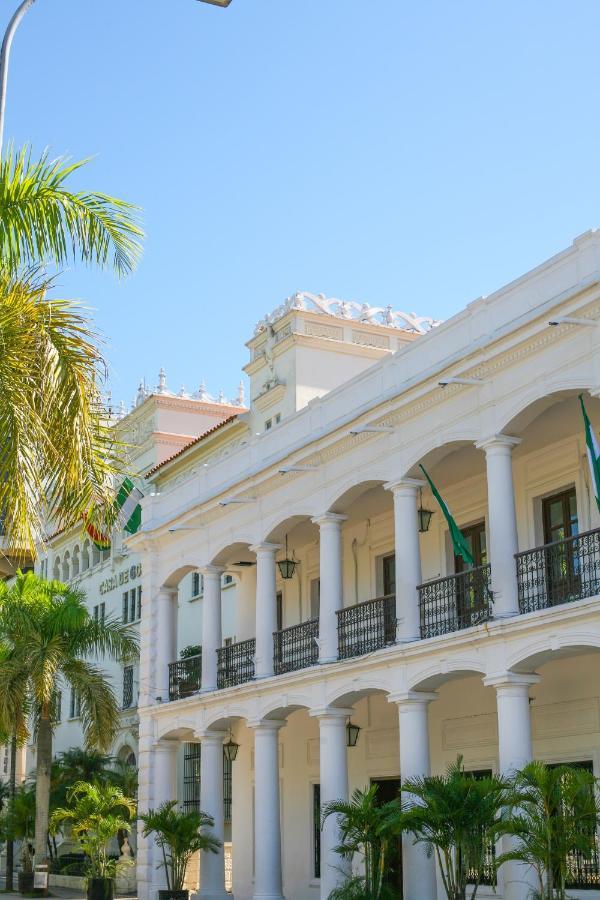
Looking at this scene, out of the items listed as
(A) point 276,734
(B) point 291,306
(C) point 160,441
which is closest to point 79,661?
(A) point 276,734

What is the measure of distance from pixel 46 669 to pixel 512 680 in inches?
567

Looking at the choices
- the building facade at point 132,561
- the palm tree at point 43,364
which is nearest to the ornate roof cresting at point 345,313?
the building facade at point 132,561

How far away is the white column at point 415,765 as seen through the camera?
709 inches

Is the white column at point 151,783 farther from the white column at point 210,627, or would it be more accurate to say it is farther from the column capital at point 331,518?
the column capital at point 331,518

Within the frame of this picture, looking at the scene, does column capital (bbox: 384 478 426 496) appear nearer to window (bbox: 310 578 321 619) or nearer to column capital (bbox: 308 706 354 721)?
column capital (bbox: 308 706 354 721)

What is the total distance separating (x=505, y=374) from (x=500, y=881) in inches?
316

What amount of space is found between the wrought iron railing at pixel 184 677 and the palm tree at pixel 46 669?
10.3 feet

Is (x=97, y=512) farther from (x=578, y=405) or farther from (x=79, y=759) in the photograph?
(x=79, y=759)

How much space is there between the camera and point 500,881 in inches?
763

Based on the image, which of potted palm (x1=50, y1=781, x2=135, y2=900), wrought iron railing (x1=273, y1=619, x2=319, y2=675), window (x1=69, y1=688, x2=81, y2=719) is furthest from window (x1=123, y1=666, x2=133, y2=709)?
wrought iron railing (x1=273, y1=619, x2=319, y2=675)

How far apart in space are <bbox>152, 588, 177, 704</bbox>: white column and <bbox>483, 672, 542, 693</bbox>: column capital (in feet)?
36.0

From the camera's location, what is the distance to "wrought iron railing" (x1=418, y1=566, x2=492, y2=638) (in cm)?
1859

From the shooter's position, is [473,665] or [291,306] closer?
[473,665]

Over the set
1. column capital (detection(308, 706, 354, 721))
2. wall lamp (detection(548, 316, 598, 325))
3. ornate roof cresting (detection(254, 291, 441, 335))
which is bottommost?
column capital (detection(308, 706, 354, 721))
